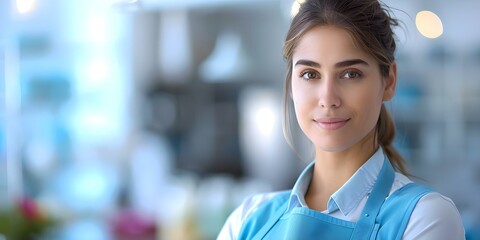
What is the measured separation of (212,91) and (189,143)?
1.15ft

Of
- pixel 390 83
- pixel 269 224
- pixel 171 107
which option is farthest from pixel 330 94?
pixel 171 107

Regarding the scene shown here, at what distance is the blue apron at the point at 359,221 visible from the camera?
3.00 feet

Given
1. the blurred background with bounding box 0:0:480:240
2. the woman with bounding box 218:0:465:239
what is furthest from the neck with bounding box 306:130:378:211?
the blurred background with bounding box 0:0:480:240

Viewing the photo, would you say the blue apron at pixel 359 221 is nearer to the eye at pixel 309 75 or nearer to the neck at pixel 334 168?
the neck at pixel 334 168

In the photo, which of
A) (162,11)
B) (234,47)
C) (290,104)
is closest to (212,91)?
(234,47)

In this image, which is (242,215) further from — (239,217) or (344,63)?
(344,63)

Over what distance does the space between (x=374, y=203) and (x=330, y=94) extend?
16cm

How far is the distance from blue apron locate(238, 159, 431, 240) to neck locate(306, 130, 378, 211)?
36mm

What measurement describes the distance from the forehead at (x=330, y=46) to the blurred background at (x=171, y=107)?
8.10 ft

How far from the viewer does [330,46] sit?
3.14 ft

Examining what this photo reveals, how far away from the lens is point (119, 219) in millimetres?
3621

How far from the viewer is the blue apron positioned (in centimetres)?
91

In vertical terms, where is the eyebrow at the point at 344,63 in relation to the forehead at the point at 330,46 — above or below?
below

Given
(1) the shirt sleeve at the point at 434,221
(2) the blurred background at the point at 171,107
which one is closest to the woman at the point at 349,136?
(1) the shirt sleeve at the point at 434,221
